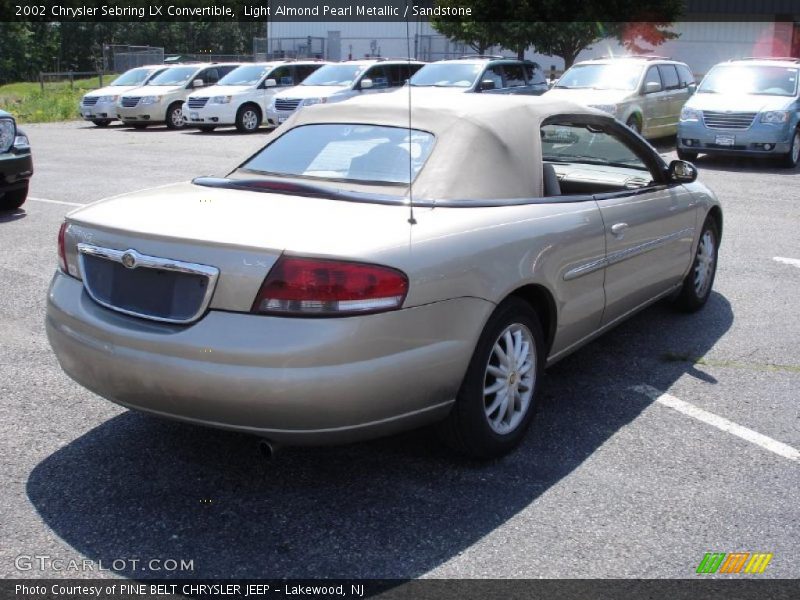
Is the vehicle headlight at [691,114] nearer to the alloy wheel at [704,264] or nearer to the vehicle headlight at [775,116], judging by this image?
the vehicle headlight at [775,116]

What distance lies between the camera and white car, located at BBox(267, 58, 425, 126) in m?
21.1

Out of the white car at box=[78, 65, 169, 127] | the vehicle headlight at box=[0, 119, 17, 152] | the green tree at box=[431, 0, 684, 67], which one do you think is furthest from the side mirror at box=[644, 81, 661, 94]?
the green tree at box=[431, 0, 684, 67]

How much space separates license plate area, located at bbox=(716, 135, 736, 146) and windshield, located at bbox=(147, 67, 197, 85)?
14.9 meters

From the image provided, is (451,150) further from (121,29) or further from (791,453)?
(121,29)

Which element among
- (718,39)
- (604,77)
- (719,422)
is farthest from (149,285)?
(718,39)

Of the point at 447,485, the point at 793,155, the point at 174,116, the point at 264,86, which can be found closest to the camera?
the point at 447,485

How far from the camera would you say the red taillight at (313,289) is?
3289mm

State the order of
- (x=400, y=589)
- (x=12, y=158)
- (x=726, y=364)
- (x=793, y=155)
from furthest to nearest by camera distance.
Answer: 1. (x=793, y=155)
2. (x=12, y=158)
3. (x=726, y=364)
4. (x=400, y=589)

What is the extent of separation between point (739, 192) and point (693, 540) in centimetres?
987

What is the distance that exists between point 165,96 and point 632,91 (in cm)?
1266

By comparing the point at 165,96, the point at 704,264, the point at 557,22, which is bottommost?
the point at 704,264

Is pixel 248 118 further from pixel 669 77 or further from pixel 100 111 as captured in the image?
pixel 669 77

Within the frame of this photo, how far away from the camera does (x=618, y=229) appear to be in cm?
475

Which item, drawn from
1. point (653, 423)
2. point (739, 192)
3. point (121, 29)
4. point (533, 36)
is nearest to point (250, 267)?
point (653, 423)
